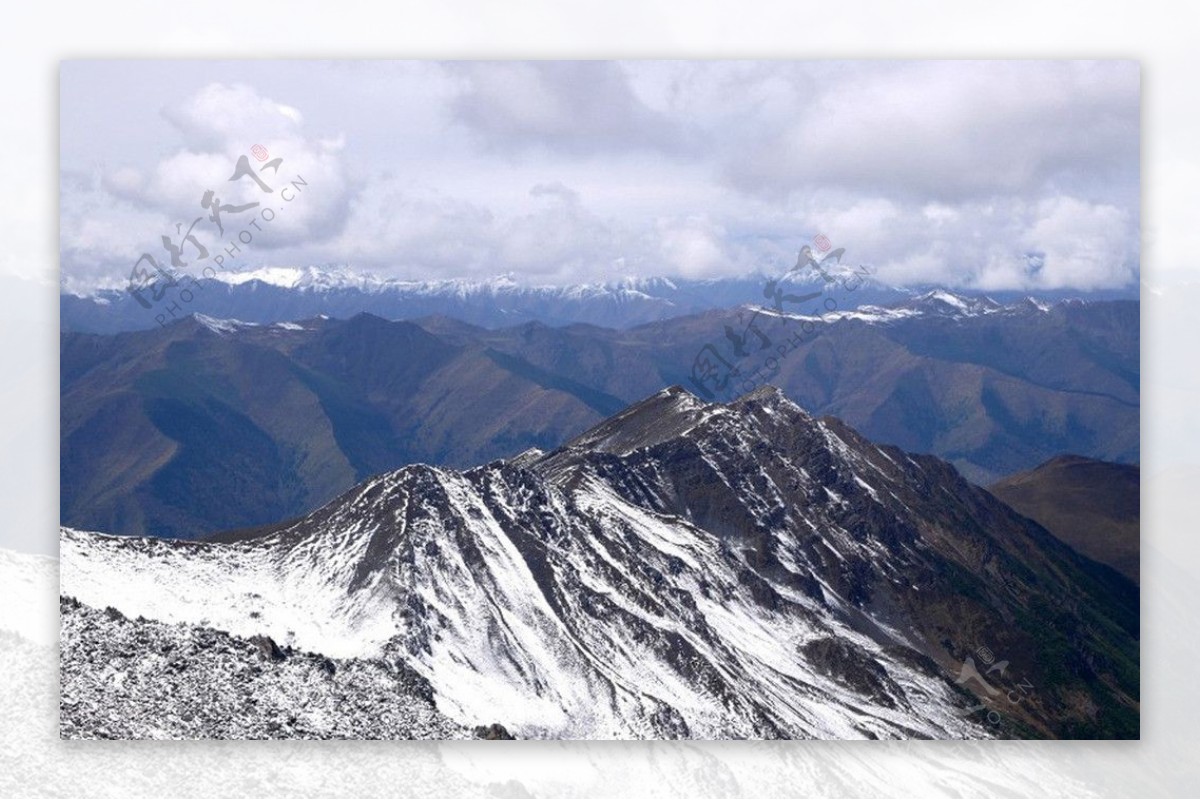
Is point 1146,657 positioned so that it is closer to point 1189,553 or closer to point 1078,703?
point 1189,553

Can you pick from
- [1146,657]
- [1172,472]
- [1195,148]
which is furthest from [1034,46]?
[1146,657]

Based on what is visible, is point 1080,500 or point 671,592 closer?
point 671,592

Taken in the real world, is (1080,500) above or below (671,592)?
above

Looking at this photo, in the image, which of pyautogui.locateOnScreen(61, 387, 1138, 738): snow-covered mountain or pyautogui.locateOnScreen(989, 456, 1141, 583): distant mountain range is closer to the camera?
pyautogui.locateOnScreen(61, 387, 1138, 738): snow-covered mountain

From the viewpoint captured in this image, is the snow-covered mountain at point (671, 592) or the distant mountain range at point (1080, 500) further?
the distant mountain range at point (1080, 500)
